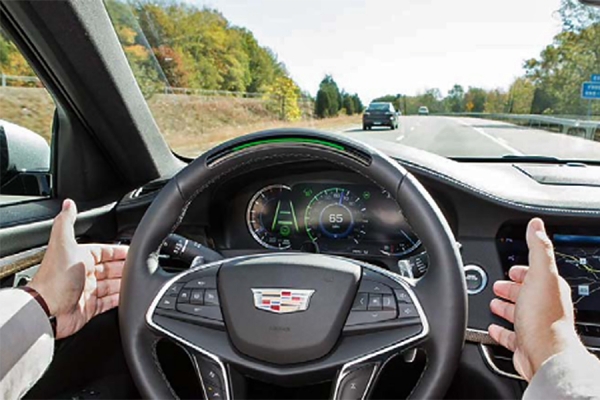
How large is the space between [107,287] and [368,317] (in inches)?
34.0

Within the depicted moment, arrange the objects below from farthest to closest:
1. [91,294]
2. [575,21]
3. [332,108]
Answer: [332,108]
[575,21]
[91,294]

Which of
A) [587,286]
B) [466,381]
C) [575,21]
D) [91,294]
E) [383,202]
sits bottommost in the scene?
[466,381]

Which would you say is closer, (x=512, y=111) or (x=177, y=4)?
(x=177, y=4)

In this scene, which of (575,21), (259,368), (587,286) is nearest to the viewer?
(259,368)

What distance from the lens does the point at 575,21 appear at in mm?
2578

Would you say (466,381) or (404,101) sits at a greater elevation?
(404,101)

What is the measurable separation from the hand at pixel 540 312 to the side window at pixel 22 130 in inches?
77.5

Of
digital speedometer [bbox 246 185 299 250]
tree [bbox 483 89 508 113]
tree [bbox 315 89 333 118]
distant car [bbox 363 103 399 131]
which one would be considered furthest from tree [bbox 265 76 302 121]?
tree [bbox 483 89 508 113]

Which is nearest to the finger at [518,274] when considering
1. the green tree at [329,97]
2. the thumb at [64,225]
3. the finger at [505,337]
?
the finger at [505,337]

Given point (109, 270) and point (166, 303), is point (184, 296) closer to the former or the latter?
point (166, 303)

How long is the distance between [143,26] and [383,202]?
1.33 metres

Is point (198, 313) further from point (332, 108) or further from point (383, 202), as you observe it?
point (332, 108)

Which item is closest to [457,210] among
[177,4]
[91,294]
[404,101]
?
[404,101]

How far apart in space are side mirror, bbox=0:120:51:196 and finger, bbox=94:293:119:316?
2.94 feet
